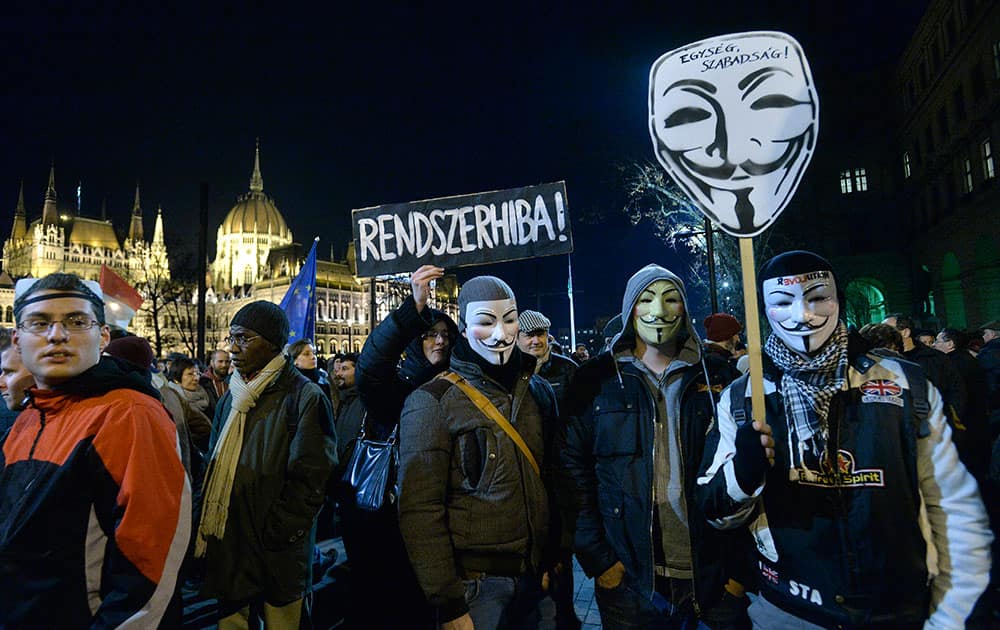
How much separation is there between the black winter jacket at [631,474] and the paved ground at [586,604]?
212 cm

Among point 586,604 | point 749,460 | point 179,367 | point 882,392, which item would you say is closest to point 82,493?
point 749,460

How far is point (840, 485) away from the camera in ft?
7.72

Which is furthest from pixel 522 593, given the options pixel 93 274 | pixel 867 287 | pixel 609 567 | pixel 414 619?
pixel 93 274

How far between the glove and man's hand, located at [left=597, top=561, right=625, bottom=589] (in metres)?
0.93

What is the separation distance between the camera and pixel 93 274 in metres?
110

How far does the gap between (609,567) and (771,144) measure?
7.53 ft

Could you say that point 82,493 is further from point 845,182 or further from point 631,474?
point 845,182

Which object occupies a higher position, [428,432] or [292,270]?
[292,270]

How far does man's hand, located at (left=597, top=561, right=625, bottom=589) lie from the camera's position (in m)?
2.97

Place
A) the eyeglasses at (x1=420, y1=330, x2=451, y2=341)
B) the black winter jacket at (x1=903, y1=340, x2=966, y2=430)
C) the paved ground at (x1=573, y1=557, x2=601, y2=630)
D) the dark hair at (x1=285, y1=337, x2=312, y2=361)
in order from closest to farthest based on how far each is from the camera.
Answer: the eyeglasses at (x1=420, y1=330, x2=451, y2=341) → the paved ground at (x1=573, y1=557, x2=601, y2=630) → the black winter jacket at (x1=903, y1=340, x2=966, y2=430) → the dark hair at (x1=285, y1=337, x2=312, y2=361)

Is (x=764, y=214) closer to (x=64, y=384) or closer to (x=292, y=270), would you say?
(x=64, y=384)

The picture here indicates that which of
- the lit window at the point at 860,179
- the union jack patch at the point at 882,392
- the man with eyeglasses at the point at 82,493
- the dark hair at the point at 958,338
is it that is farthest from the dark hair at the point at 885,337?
the lit window at the point at 860,179

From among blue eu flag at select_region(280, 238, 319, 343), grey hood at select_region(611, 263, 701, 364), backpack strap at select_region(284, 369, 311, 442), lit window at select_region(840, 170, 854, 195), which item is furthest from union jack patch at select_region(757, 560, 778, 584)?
lit window at select_region(840, 170, 854, 195)

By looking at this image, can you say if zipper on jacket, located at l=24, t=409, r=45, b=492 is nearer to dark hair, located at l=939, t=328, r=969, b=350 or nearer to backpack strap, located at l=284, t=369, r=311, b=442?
backpack strap, located at l=284, t=369, r=311, b=442
